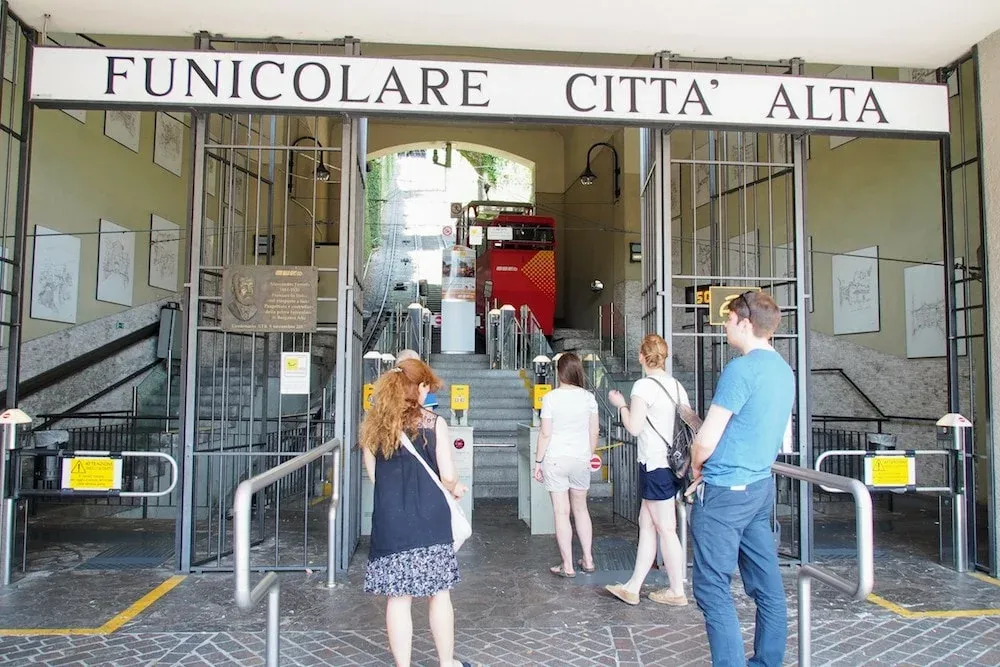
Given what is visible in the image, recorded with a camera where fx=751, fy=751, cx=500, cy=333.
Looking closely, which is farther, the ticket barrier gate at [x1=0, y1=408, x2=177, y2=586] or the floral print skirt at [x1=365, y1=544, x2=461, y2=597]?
the ticket barrier gate at [x1=0, y1=408, x2=177, y2=586]

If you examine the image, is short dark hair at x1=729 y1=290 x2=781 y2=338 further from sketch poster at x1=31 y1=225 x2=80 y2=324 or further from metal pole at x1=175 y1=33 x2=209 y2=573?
sketch poster at x1=31 y1=225 x2=80 y2=324

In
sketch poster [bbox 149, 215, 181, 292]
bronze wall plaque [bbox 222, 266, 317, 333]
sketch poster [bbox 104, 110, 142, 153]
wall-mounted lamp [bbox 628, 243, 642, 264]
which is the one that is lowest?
bronze wall plaque [bbox 222, 266, 317, 333]

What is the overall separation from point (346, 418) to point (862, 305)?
870 centimetres

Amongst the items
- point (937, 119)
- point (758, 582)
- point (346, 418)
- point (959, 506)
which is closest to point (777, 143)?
point (937, 119)

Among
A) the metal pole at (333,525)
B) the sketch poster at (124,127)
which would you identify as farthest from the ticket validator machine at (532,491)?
the sketch poster at (124,127)

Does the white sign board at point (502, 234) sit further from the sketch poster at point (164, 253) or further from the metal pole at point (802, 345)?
the metal pole at point (802, 345)

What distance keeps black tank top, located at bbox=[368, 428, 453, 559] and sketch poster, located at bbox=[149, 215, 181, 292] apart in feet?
33.2

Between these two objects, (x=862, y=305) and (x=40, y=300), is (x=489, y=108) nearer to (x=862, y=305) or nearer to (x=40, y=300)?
(x=40, y=300)

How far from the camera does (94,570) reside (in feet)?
18.8

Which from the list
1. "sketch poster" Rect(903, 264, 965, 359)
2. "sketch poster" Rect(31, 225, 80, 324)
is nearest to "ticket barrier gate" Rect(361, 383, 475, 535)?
"sketch poster" Rect(31, 225, 80, 324)

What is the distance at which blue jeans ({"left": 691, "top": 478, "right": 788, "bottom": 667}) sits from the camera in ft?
10.8

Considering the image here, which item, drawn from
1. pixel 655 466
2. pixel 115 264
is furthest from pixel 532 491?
pixel 115 264

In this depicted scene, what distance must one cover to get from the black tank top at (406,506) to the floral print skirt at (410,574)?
35mm

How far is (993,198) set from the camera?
5766mm
